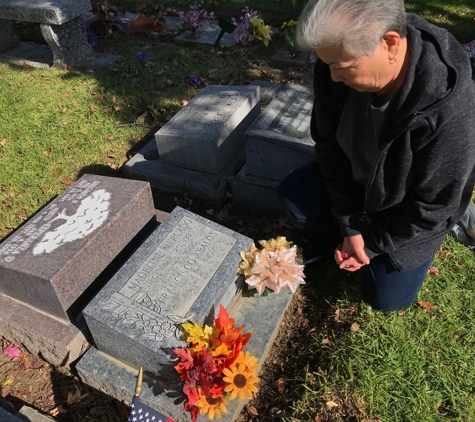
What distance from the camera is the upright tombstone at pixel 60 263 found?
2.36 meters

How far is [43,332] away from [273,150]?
74.4 inches

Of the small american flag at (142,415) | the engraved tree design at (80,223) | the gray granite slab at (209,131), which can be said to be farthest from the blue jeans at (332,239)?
the small american flag at (142,415)

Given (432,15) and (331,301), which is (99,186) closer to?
(331,301)

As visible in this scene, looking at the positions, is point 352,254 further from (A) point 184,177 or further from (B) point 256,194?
(A) point 184,177

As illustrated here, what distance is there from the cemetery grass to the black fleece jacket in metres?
0.53

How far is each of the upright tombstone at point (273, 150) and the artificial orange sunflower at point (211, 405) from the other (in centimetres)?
169

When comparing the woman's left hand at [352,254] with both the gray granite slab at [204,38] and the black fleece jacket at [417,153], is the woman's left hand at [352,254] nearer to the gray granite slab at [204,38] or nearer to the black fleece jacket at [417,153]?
the black fleece jacket at [417,153]

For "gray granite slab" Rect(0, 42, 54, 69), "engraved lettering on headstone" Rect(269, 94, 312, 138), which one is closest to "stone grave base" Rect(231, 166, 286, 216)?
"engraved lettering on headstone" Rect(269, 94, 312, 138)

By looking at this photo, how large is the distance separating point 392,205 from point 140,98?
3.57 m

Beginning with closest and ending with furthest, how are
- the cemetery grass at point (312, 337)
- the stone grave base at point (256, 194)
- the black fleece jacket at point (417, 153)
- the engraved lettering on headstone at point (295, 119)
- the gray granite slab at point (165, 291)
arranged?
the black fleece jacket at point (417, 153) → the gray granite slab at point (165, 291) → the cemetery grass at point (312, 337) → the engraved lettering on headstone at point (295, 119) → the stone grave base at point (256, 194)

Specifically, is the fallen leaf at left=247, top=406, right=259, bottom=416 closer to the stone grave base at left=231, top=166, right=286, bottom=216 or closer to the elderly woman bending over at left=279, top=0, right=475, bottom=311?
the elderly woman bending over at left=279, top=0, right=475, bottom=311

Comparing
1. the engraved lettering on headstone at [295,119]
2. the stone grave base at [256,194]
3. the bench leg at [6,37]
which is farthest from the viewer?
the bench leg at [6,37]

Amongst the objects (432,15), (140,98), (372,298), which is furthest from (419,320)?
(432,15)

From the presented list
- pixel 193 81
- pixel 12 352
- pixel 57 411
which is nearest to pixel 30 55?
pixel 193 81
